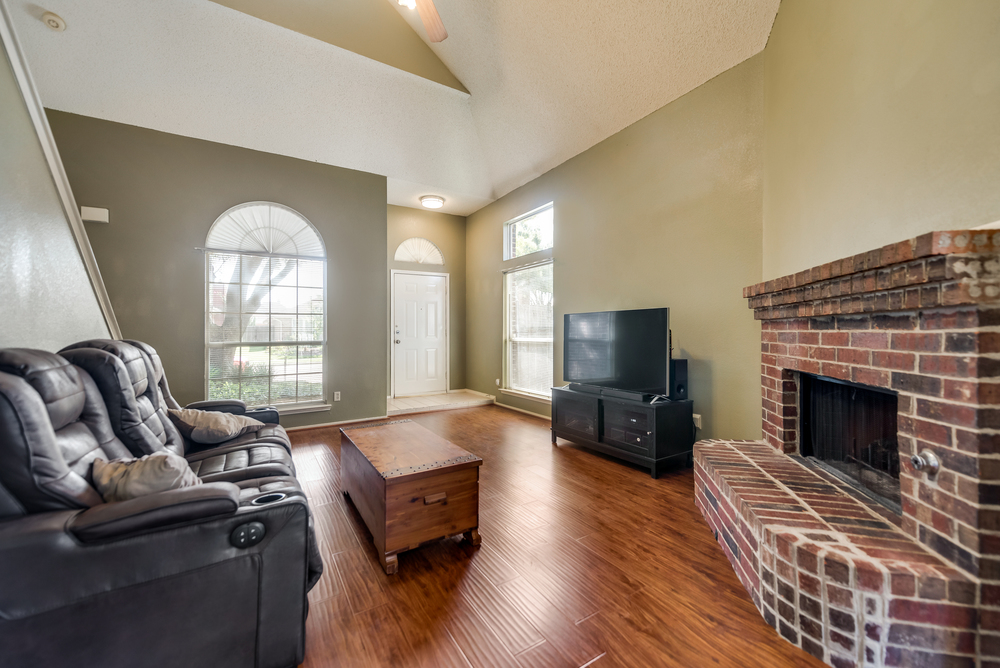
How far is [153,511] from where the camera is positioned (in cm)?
110

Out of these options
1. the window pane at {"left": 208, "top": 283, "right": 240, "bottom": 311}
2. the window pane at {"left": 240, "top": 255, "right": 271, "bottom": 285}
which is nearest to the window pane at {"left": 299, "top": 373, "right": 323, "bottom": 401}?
the window pane at {"left": 208, "top": 283, "right": 240, "bottom": 311}

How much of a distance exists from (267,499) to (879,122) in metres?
2.79

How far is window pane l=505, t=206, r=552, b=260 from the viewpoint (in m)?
4.88

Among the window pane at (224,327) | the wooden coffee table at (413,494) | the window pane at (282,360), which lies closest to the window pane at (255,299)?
the window pane at (224,327)

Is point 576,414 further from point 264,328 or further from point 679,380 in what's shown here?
point 264,328

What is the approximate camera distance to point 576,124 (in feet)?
12.9

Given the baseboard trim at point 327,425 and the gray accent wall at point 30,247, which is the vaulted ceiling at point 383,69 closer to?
the gray accent wall at point 30,247

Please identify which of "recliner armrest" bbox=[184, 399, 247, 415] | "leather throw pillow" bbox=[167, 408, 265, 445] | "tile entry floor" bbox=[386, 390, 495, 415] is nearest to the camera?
"leather throw pillow" bbox=[167, 408, 265, 445]

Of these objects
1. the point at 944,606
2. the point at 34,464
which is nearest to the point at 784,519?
the point at 944,606

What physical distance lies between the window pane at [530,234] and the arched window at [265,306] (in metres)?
2.46

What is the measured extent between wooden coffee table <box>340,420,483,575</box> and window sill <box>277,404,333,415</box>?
2.52 meters

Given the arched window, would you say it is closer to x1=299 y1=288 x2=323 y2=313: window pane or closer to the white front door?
x1=299 y1=288 x2=323 y2=313: window pane

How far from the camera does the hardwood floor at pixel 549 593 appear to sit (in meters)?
1.34

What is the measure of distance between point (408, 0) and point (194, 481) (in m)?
2.53
